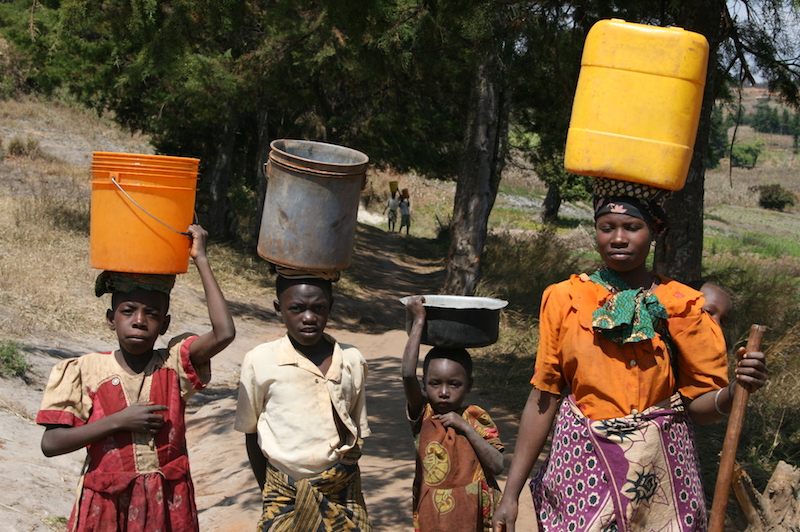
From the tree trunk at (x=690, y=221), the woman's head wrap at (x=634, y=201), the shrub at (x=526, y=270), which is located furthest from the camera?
the shrub at (x=526, y=270)

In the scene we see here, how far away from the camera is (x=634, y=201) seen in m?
2.33

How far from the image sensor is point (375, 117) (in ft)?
41.7

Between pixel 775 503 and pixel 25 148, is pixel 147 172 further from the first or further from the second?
pixel 25 148

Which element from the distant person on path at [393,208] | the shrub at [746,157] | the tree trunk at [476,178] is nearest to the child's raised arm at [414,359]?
the tree trunk at [476,178]

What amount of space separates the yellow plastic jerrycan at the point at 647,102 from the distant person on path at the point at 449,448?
1049 mm

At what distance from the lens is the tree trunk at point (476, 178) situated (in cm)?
919

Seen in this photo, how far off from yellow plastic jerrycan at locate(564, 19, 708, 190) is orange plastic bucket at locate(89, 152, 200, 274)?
144 centimetres

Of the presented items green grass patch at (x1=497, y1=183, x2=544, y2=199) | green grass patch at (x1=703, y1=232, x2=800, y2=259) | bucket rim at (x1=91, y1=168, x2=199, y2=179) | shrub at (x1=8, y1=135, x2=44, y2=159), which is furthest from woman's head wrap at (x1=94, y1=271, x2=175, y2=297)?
green grass patch at (x1=497, y1=183, x2=544, y2=199)

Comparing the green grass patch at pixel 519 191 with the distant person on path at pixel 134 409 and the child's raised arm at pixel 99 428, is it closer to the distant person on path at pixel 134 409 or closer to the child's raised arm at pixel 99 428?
the distant person on path at pixel 134 409

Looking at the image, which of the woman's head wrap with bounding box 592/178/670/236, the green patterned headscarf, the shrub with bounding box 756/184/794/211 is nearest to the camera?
the green patterned headscarf

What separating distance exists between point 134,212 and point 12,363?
4023 millimetres

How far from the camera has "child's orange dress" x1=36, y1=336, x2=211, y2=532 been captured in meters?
2.52

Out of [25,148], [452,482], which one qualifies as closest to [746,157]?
[25,148]

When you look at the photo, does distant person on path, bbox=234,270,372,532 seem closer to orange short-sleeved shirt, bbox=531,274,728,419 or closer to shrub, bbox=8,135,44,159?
orange short-sleeved shirt, bbox=531,274,728,419
